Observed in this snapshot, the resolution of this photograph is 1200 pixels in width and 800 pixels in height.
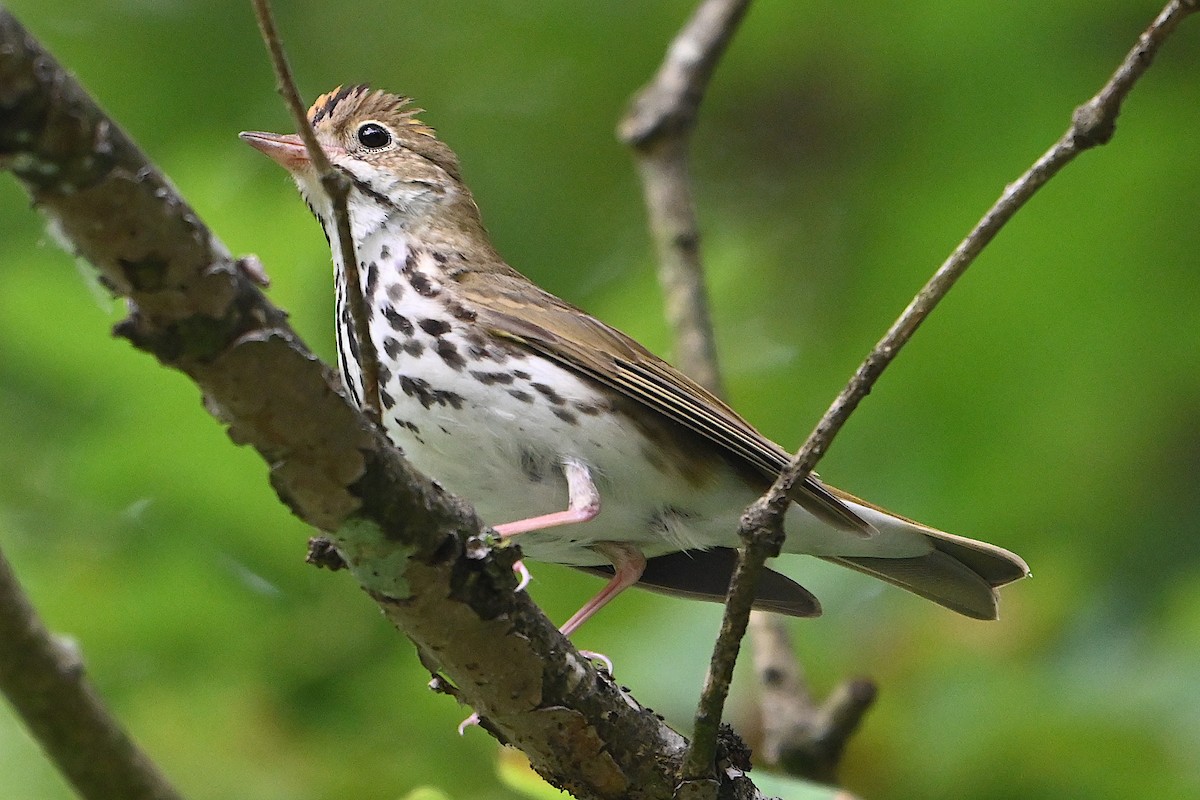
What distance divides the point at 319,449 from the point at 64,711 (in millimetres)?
639

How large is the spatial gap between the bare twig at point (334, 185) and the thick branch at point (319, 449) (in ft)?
0.61

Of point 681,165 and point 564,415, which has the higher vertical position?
point 681,165

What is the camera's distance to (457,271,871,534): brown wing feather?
3848mm

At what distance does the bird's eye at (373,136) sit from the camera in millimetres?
4723

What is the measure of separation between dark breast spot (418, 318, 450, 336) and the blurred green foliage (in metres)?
0.79

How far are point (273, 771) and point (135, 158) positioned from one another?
357 centimetres

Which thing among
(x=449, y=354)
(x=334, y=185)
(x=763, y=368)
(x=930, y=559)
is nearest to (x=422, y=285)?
(x=449, y=354)

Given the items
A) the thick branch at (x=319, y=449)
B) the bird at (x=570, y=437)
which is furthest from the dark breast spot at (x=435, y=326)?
the thick branch at (x=319, y=449)

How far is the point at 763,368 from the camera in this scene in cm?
→ 609

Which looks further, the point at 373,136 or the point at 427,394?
the point at 373,136

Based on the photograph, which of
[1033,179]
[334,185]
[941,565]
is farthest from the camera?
[941,565]

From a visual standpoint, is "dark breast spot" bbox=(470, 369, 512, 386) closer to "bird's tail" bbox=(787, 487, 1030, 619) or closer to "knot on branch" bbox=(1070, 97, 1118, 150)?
"bird's tail" bbox=(787, 487, 1030, 619)

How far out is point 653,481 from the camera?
393 cm

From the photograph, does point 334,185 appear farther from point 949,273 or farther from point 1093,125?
point 1093,125
